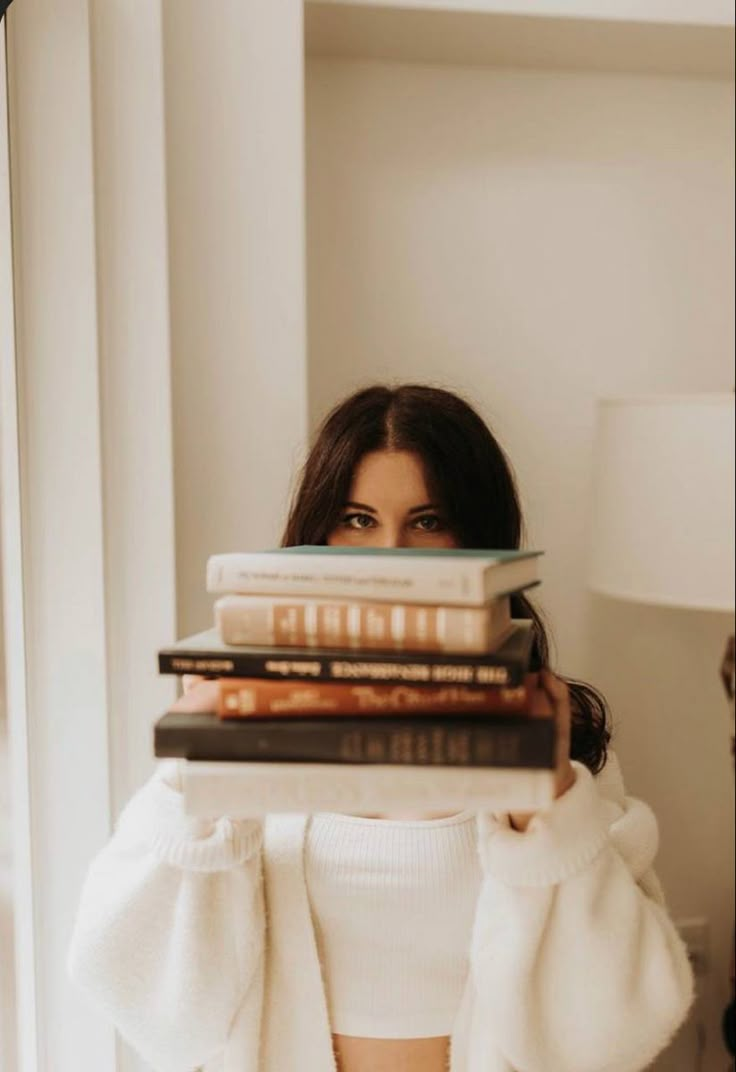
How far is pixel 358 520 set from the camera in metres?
1.03

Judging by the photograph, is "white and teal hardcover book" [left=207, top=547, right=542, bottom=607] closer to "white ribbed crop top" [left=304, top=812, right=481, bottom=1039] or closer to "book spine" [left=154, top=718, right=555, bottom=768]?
"book spine" [left=154, top=718, right=555, bottom=768]

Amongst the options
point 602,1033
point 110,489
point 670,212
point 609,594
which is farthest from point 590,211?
point 602,1033

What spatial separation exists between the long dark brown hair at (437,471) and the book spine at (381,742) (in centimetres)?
36

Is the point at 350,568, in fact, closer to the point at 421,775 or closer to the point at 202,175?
the point at 421,775

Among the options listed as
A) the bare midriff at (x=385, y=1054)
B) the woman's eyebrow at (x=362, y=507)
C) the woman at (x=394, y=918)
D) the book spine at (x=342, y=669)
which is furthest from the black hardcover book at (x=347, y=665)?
the bare midriff at (x=385, y=1054)

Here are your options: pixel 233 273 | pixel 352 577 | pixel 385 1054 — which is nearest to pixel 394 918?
pixel 385 1054

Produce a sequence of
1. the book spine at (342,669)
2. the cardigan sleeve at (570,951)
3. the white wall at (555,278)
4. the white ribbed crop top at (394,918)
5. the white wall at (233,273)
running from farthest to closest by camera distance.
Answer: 1. the white wall at (555,278)
2. the white wall at (233,273)
3. the white ribbed crop top at (394,918)
4. the cardigan sleeve at (570,951)
5. the book spine at (342,669)

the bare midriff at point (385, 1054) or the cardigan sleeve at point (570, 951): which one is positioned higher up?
the cardigan sleeve at point (570, 951)

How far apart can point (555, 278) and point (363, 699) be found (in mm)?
1016

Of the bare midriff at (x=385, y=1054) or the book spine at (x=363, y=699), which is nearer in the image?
the book spine at (x=363, y=699)

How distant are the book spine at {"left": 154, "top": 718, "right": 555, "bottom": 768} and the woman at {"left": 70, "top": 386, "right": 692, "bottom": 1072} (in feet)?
0.61

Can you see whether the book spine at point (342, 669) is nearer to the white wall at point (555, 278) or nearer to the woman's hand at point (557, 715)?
the woman's hand at point (557, 715)

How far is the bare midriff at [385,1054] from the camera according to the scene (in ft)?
3.25

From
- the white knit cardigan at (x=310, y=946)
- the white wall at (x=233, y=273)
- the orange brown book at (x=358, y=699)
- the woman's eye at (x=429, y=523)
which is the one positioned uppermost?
the white wall at (x=233, y=273)
